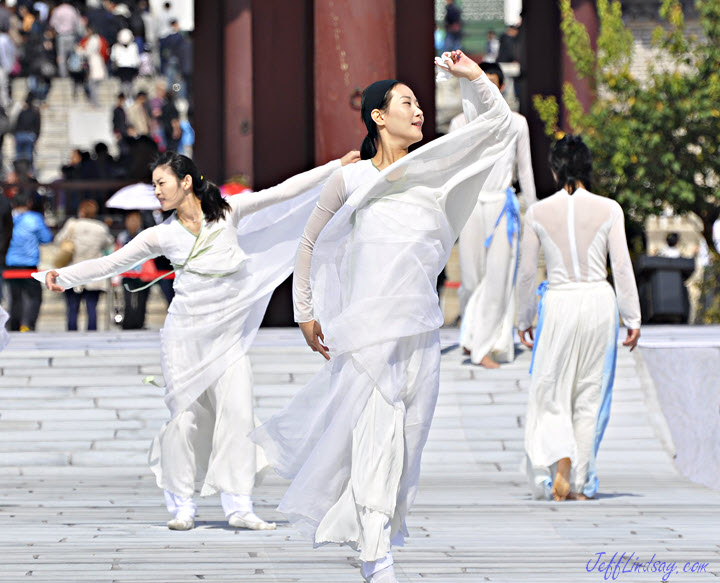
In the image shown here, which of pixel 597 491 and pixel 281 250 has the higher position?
pixel 281 250

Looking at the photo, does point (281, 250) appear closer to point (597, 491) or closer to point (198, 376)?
point (198, 376)

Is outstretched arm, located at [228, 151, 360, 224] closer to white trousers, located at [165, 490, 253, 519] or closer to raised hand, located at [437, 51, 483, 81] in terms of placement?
white trousers, located at [165, 490, 253, 519]

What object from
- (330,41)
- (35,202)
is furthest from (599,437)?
(35,202)

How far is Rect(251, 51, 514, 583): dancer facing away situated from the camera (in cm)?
609

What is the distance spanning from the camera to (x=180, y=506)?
322 inches

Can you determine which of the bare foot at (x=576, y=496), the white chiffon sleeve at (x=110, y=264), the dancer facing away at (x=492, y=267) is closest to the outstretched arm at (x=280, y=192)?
the white chiffon sleeve at (x=110, y=264)

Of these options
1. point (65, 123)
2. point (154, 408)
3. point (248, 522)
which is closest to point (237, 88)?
point (65, 123)

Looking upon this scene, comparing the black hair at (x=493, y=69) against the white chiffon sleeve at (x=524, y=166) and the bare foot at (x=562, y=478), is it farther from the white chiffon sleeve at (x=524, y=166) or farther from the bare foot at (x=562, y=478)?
the bare foot at (x=562, y=478)

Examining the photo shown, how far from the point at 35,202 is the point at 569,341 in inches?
444

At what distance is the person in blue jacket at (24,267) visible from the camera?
1727cm

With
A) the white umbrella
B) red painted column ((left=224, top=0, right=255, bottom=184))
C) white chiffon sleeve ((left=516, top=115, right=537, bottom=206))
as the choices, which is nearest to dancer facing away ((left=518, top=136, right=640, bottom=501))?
white chiffon sleeve ((left=516, top=115, right=537, bottom=206))

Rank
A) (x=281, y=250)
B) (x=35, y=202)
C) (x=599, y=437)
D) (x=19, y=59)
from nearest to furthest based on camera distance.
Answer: (x=281, y=250) < (x=599, y=437) < (x=35, y=202) < (x=19, y=59)

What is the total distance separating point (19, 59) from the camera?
27.2 meters

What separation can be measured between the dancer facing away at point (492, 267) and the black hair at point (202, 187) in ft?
12.6
